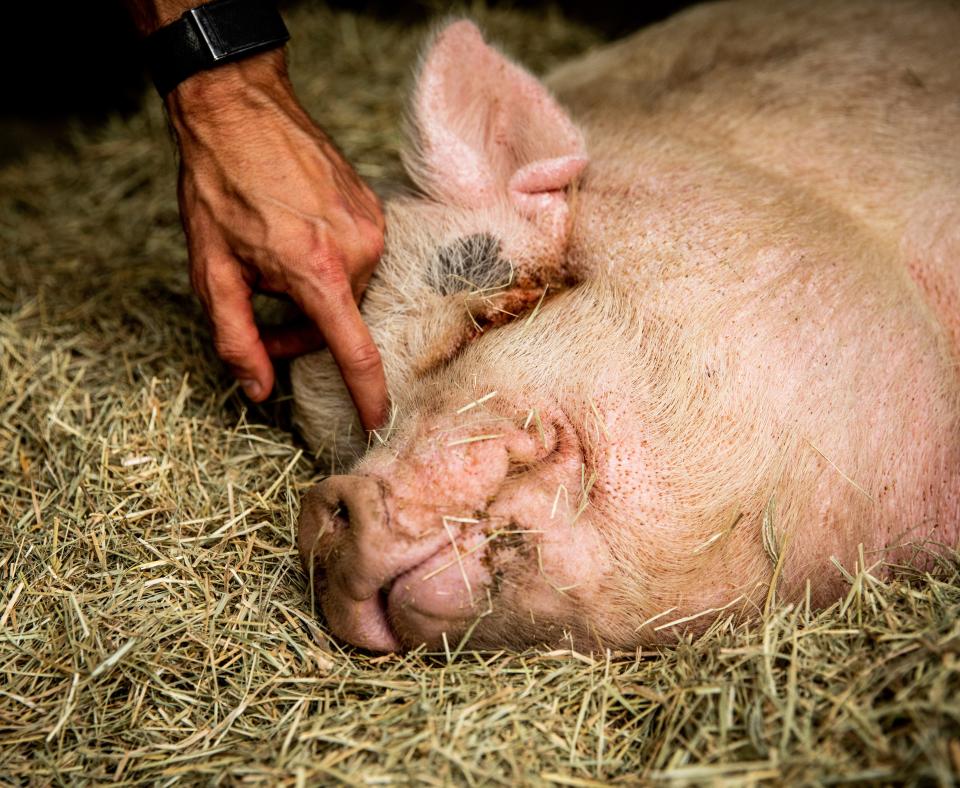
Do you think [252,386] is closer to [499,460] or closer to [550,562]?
[499,460]

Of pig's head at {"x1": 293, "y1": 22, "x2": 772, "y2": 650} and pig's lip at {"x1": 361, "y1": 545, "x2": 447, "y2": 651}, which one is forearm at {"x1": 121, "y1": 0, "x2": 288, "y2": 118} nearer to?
pig's head at {"x1": 293, "y1": 22, "x2": 772, "y2": 650}

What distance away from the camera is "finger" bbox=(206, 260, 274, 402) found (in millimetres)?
1790

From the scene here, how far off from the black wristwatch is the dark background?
7.72 ft

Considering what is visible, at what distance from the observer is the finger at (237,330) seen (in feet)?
5.87

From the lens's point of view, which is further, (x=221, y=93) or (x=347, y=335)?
(x=221, y=93)

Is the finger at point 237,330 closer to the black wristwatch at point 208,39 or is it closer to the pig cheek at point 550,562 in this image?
the black wristwatch at point 208,39

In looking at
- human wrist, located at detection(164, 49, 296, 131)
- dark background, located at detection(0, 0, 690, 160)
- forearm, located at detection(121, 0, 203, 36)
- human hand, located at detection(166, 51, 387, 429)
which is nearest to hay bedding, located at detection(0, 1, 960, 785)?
human hand, located at detection(166, 51, 387, 429)

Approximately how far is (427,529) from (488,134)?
1.02 meters

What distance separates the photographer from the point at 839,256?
1.75 m

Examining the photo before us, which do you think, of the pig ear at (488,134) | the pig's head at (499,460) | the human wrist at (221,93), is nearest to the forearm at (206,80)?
the human wrist at (221,93)

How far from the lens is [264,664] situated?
5.24ft

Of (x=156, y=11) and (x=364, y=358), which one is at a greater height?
(x=156, y=11)

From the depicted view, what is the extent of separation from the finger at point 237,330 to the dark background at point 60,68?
104 inches

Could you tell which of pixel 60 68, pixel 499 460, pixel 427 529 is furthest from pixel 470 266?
pixel 60 68
